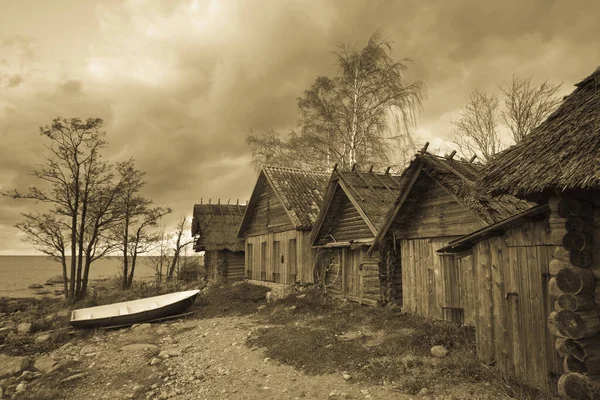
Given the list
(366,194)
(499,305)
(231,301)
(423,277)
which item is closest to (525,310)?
(499,305)

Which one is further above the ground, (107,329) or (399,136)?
(399,136)

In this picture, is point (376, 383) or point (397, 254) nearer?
point (376, 383)

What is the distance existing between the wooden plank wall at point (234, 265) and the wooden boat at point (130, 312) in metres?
11.1

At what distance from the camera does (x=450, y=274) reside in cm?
980

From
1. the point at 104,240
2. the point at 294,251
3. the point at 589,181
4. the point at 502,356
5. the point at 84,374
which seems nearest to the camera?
the point at 589,181

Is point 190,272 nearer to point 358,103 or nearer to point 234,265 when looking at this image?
point 234,265

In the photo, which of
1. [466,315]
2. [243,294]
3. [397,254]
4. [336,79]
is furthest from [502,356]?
[336,79]

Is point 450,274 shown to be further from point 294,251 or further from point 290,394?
point 294,251

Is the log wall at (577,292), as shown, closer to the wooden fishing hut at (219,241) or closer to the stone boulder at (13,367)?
the stone boulder at (13,367)

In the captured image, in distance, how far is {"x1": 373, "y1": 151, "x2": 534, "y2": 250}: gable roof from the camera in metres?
8.71

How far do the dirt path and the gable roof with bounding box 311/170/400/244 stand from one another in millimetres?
5193

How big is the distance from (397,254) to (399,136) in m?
8.18

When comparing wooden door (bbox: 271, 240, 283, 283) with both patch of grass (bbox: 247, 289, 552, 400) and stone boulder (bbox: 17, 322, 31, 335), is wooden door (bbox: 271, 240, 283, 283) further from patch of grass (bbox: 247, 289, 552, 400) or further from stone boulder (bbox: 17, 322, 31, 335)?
stone boulder (bbox: 17, 322, 31, 335)

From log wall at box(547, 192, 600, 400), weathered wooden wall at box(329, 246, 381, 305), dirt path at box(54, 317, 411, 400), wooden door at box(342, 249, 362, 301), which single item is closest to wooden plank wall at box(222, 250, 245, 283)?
weathered wooden wall at box(329, 246, 381, 305)
